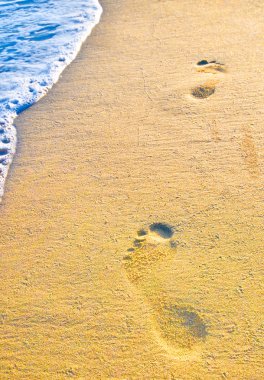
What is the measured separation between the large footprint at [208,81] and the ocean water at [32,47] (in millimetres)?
1467

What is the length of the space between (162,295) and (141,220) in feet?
1.91

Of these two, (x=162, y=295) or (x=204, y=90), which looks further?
(x=204, y=90)

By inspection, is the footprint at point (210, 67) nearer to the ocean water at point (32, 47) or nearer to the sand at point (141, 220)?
the sand at point (141, 220)

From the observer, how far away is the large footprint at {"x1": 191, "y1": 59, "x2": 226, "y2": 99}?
3.68m

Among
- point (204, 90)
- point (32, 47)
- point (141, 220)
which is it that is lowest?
point (141, 220)

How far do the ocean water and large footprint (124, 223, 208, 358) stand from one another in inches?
48.8

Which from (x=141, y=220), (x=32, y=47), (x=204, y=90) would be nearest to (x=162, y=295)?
(x=141, y=220)

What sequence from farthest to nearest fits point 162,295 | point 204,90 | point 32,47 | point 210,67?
point 32,47
point 210,67
point 204,90
point 162,295

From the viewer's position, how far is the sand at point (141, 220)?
210cm

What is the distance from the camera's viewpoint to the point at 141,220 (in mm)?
2695

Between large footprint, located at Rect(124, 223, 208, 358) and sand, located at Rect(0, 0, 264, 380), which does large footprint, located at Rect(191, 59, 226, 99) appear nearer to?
sand, located at Rect(0, 0, 264, 380)

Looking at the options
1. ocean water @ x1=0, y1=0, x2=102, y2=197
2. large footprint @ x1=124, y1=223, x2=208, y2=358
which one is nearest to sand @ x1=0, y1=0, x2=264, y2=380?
large footprint @ x1=124, y1=223, x2=208, y2=358

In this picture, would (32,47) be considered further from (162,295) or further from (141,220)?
(162,295)

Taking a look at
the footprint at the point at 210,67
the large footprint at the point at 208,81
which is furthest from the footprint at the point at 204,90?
the footprint at the point at 210,67
